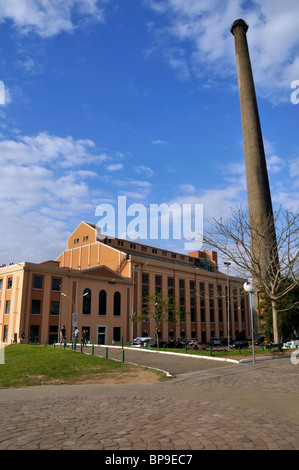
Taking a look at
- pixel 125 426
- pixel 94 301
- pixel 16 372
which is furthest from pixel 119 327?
pixel 125 426

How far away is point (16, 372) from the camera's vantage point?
16.5 meters

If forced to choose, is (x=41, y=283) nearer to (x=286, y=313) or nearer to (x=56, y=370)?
(x=286, y=313)

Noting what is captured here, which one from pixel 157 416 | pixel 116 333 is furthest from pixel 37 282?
pixel 157 416

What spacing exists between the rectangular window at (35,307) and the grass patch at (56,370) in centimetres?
2366

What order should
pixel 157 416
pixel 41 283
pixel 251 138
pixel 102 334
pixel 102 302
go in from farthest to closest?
pixel 102 302
pixel 102 334
pixel 251 138
pixel 41 283
pixel 157 416

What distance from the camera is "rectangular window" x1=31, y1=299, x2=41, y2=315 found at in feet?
141

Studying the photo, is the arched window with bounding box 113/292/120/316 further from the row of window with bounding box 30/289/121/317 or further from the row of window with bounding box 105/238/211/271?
the row of window with bounding box 105/238/211/271

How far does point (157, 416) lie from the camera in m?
7.61

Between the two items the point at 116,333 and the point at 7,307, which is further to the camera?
the point at 116,333

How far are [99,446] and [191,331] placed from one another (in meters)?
60.0

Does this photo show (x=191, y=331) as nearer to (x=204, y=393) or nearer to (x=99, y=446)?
(x=204, y=393)

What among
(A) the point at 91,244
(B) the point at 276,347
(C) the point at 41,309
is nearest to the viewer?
(B) the point at 276,347

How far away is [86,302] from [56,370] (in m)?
31.7

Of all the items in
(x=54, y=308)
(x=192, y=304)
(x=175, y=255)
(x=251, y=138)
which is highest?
(x=251, y=138)
